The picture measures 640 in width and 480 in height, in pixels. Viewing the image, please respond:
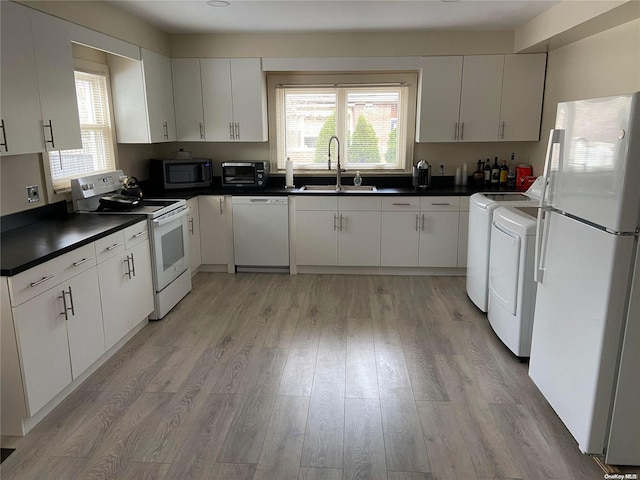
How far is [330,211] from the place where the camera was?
4.79 m

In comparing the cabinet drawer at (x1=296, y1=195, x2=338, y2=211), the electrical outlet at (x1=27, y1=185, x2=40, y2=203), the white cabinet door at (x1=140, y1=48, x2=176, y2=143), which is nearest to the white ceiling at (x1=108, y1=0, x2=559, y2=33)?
the white cabinet door at (x1=140, y1=48, x2=176, y2=143)

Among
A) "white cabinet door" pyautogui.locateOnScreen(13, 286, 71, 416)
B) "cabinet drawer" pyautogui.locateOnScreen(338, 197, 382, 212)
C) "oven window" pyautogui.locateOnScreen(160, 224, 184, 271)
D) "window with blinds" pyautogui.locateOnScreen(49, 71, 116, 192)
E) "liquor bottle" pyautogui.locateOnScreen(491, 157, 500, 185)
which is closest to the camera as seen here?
"white cabinet door" pyautogui.locateOnScreen(13, 286, 71, 416)

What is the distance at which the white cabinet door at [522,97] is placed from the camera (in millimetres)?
4617

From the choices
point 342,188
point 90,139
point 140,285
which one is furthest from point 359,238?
point 90,139

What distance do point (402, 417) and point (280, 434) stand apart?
66 centimetres

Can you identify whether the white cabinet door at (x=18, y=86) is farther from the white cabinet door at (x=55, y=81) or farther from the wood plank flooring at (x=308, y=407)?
the wood plank flooring at (x=308, y=407)

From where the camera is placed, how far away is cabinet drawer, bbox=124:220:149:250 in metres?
3.31

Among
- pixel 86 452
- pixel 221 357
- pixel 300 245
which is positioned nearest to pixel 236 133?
pixel 300 245

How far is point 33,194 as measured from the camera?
10.6ft

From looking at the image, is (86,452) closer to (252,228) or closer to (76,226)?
(76,226)

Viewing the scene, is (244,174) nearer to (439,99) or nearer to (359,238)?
(359,238)

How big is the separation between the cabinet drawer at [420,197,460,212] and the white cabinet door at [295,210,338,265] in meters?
0.90

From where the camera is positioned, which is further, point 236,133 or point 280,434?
point 236,133

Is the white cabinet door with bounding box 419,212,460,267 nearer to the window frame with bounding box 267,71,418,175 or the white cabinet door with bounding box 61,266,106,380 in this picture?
the window frame with bounding box 267,71,418,175
